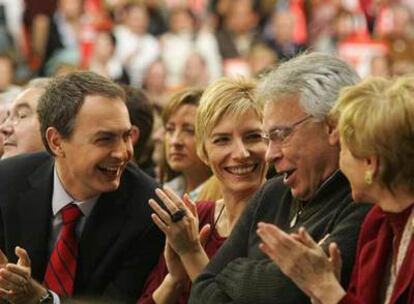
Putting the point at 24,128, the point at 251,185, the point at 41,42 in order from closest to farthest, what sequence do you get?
the point at 251,185 → the point at 24,128 → the point at 41,42

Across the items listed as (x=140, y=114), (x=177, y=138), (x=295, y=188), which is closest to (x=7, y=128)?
(x=140, y=114)

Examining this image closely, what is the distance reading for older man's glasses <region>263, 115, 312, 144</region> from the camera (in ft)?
15.0

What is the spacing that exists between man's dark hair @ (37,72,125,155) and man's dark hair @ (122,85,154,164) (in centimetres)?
136

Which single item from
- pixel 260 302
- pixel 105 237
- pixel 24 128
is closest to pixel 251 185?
pixel 105 237

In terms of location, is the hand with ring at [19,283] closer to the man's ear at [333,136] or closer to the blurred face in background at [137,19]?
the man's ear at [333,136]

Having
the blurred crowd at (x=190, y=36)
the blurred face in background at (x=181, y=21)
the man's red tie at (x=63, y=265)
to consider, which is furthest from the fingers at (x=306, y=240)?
the blurred face in background at (x=181, y=21)

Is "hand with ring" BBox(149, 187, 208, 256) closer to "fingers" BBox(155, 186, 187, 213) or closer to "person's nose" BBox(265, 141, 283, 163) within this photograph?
"fingers" BBox(155, 186, 187, 213)

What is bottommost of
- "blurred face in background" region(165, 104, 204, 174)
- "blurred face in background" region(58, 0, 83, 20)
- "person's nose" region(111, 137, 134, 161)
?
"blurred face in background" region(58, 0, 83, 20)

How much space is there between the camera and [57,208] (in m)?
5.43

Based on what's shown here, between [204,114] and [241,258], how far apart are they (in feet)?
2.93

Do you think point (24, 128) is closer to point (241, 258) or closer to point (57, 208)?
point (57, 208)

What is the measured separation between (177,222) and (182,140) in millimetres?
1808

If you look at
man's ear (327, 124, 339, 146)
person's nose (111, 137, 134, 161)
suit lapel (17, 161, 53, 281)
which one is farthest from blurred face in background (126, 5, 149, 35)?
man's ear (327, 124, 339, 146)

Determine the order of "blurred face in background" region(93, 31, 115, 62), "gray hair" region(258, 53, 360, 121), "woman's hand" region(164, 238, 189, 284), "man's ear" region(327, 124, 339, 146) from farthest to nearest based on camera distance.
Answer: "blurred face in background" region(93, 31, 115, 62)
"woman's hand" region(164, 238, 189, 284)
"gray hair" region(258, 53, 360, 121)
"man's ear" region(327, 124, 339, 146)
